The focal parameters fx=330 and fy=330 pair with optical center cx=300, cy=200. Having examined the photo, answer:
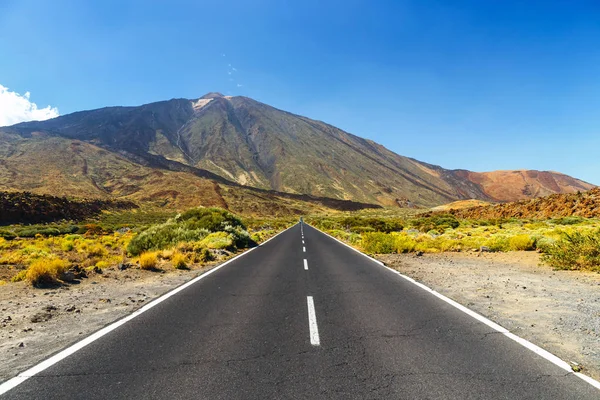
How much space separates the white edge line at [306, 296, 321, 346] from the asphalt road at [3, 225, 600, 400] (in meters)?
0.02

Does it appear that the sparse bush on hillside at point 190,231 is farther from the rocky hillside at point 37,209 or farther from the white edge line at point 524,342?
the rocky hillside at point 37,209

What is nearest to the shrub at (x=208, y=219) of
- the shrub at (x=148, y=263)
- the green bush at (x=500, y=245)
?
the shrub at (x=148, y=263)

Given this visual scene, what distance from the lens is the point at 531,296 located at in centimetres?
829

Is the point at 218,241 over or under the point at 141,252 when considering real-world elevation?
over

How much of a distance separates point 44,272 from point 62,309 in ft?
12.0

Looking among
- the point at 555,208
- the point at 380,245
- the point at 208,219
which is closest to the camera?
the point at 380,245

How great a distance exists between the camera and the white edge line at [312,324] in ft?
17.0

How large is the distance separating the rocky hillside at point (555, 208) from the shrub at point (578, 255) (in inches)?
1204

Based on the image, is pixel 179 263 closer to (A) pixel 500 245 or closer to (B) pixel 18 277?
(B) pixel 18 277

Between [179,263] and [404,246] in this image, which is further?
[404,246]

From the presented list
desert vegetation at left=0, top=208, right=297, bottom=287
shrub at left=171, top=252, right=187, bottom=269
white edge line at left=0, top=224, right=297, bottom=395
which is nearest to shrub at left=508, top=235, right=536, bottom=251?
desert vegetation at left=0, top=208, right=297, bottom=287

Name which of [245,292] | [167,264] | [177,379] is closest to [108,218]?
[167,264]

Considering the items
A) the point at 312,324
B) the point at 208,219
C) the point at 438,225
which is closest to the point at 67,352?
the point at 312,324

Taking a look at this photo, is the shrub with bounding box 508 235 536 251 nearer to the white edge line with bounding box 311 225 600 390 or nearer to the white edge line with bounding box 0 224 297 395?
the white edge line with bounding box 311 225 600 390
